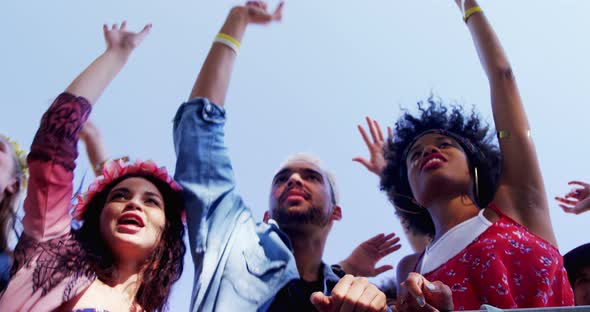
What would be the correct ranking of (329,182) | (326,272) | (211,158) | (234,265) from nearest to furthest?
(234,265)
(211,158)
(326,272)
(329,182)

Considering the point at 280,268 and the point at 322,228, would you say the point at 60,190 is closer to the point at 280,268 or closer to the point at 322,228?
the point at 280,268

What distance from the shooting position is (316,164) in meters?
3.58

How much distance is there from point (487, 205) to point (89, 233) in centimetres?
187

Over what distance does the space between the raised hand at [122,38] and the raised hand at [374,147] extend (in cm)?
152

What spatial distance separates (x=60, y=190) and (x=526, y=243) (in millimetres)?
1934

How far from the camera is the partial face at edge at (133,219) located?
2.59 metres

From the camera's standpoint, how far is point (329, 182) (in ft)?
11.9

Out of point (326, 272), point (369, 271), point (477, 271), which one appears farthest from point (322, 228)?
point (477, 271)

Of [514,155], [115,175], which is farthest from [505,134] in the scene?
[115,175]

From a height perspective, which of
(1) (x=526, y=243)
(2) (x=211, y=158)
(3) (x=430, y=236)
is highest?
(2) (x=211, y=158)

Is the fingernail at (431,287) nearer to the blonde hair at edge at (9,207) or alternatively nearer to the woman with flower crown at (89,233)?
the woman with flower crown at (89,233)

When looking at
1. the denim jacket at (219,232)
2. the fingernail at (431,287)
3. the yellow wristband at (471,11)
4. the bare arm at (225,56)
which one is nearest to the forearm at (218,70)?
the bare arm at (225,56)

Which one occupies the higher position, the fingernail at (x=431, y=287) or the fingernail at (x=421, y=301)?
the fingernail at (x=431, y=287)

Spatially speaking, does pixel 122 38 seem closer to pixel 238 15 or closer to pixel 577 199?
pixel 238 15
